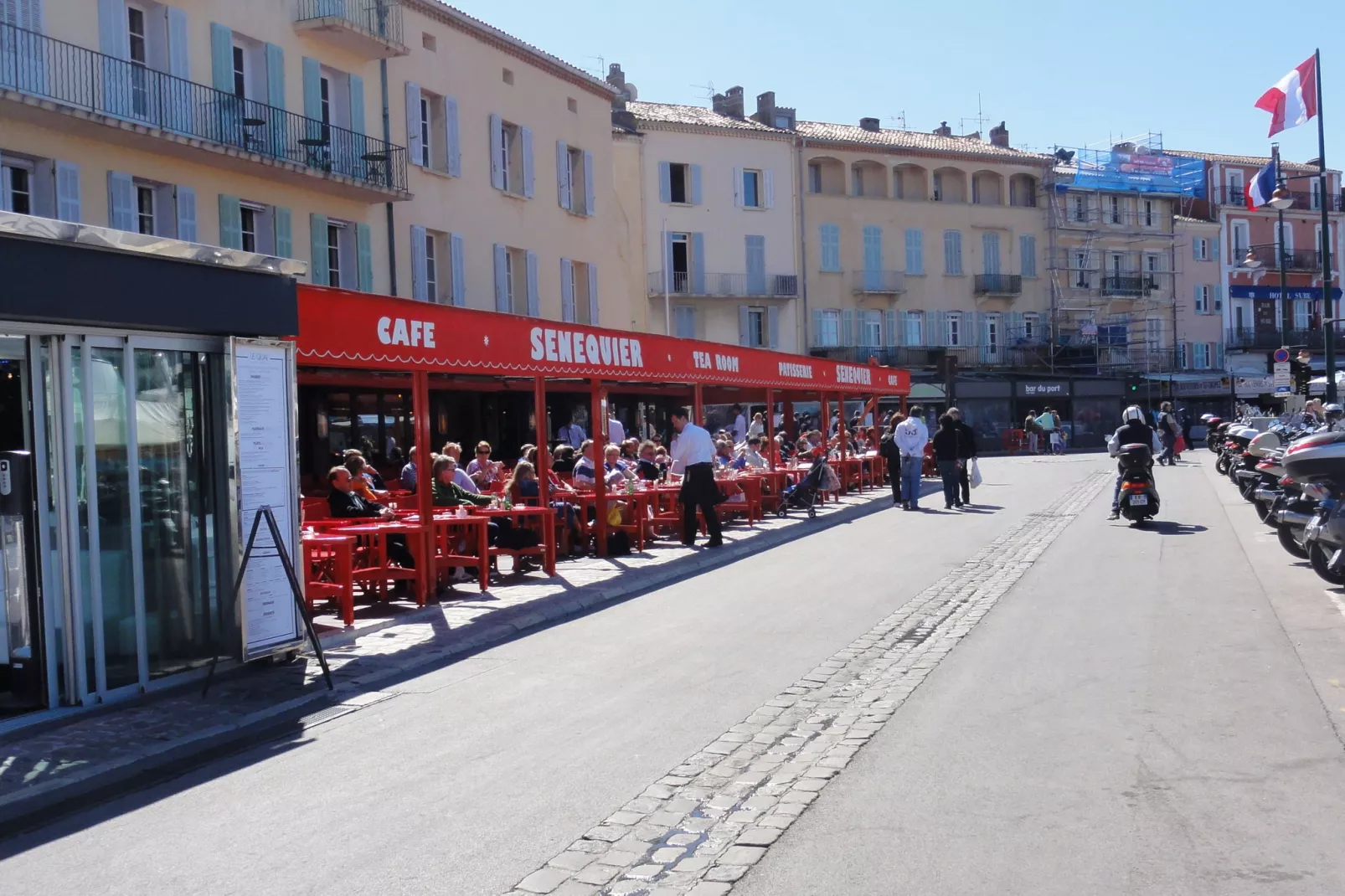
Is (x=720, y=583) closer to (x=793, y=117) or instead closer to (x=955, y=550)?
(x=955, y=550)

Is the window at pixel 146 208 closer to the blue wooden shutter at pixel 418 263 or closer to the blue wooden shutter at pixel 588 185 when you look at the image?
the blue wooden shutter at pixel 418 263

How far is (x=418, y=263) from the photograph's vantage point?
95.1 feet

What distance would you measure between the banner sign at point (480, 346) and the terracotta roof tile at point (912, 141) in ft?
127

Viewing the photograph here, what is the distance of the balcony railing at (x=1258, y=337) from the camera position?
6988cm

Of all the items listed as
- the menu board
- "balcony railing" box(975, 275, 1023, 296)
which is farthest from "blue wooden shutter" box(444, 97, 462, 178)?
"balcony railing" box(975, 275, 1023, 296)

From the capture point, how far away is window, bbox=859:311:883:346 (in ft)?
187

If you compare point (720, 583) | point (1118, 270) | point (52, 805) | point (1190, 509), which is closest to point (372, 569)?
point (720, 583)

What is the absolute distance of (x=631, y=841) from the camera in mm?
5156

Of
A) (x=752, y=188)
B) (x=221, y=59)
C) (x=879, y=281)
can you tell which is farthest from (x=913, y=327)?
(x=221, y=59)

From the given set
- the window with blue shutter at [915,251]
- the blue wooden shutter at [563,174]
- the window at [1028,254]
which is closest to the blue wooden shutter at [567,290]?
the blue wooden shutter at [563,174]

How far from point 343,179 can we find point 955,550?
1513cm

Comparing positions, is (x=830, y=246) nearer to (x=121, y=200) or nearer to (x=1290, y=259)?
(x=1290, y=259)

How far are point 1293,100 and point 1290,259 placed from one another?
47390 millimetres

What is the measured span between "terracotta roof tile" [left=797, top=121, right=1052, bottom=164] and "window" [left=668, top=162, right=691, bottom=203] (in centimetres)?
672
